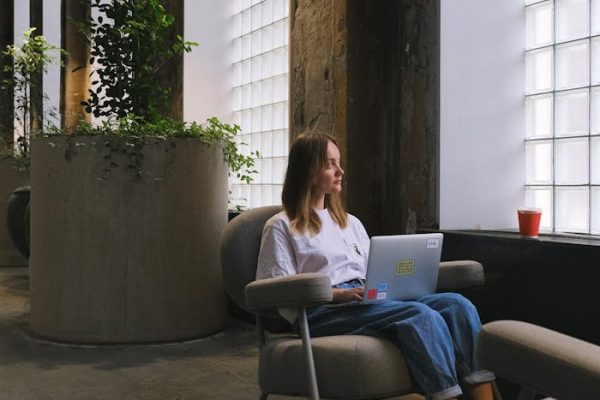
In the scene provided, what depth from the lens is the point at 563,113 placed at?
333cm

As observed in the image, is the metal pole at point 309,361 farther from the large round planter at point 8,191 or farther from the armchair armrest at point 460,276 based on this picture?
the large round planter at point 8,191

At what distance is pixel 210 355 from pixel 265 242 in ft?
5.51

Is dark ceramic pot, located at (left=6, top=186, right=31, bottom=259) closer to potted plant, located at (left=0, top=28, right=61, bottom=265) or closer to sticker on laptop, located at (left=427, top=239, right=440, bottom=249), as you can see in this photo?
potted plant, located at (left=0, top=28, right=61, bottom=265)

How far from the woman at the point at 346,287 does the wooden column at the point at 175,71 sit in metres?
3.32

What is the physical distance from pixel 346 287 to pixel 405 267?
0.31 m

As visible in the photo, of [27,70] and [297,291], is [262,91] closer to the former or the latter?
[297,291]

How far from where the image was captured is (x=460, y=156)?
3.49m

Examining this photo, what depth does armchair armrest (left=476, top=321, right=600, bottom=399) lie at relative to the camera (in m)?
0.97

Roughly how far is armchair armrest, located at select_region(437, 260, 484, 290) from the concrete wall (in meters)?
0.84

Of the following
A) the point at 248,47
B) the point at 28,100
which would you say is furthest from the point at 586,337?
the point at 28,100

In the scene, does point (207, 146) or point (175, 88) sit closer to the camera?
point (207, 146)

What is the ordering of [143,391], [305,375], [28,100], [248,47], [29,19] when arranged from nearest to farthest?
[305,375] → [143,391] → [248,47] → [28,100] → [29,19]

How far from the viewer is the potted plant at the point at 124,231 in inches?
170

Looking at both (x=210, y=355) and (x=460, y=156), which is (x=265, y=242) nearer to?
(x=460, y=156)
